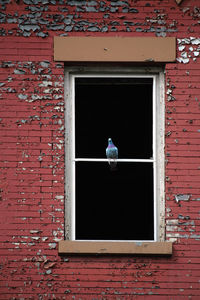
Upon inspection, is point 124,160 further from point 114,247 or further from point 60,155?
point 114,247

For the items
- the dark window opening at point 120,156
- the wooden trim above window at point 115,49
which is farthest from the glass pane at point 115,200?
the wooden trim above window at point 115,49

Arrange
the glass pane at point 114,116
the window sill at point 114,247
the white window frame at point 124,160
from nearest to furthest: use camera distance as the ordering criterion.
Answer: the window sill at point 114,247 < the white window frame at point 124,160 < the glass pane at point 114,116

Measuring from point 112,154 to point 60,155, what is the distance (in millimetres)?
590

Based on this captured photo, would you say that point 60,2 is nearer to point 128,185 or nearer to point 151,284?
point 128,185

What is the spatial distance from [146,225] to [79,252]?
840 mm

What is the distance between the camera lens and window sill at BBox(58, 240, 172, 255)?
19.2ft

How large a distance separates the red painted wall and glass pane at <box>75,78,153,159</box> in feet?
0.99

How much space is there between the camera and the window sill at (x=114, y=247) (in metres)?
5.86

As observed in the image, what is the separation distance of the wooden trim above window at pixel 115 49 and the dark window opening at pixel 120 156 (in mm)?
303

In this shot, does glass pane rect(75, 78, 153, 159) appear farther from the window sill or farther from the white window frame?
the window sill

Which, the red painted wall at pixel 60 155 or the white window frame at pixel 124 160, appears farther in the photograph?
the white window frame at pixel 124 160

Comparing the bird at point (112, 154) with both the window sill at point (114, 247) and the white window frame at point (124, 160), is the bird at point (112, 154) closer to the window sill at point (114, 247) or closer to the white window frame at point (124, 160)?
the white window frame at point (124, 160)

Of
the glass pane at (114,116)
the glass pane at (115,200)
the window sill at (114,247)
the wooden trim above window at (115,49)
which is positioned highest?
the wooden trim above window at (115,49)

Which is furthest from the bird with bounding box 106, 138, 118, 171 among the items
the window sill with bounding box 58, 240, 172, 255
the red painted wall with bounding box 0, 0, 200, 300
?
the window sill with bounding box 58, 240, 172, 255
